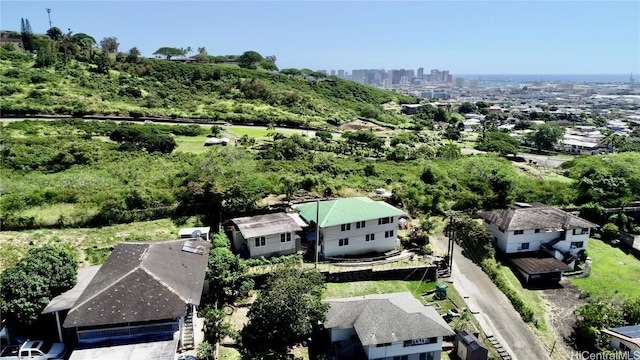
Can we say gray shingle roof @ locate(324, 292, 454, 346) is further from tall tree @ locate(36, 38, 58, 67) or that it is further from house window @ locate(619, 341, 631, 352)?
tall tree @ locate(36, 38, 58, 67)

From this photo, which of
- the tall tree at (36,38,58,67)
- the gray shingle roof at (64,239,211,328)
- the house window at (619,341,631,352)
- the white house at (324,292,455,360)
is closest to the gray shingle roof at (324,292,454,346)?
the white house at (324,292,455,360)

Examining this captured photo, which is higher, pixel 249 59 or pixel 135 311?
pixel 249 59

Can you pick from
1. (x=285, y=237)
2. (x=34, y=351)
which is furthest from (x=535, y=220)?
(x=34, y=351)

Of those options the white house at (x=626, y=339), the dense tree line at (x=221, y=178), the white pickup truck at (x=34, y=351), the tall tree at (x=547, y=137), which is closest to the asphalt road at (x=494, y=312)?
the white house at (x=626, y=339)

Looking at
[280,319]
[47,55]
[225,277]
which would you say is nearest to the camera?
[280,319]

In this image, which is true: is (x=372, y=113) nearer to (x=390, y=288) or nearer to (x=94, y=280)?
Result: (x=390, y=288)

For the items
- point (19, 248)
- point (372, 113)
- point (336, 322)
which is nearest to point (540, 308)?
point (336, 322)

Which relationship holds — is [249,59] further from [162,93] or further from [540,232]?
[540,232]
